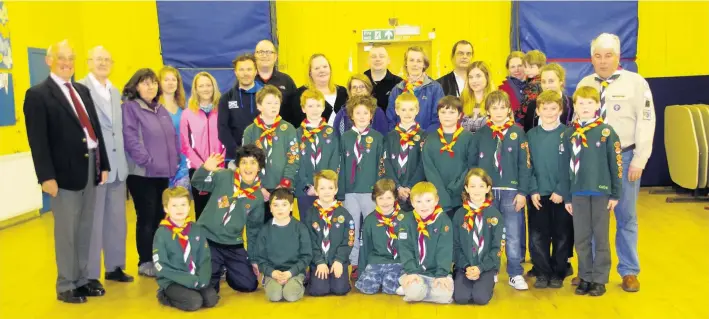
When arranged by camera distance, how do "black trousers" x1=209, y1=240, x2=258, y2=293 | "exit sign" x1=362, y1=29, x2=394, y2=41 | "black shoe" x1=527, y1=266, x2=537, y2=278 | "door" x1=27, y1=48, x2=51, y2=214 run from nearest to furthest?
"black trousers" x1=209, y1=240, x2=258, y2=293 → "black shoe" x1=527, y1=266, x2=537, y2=278 → "door" x1=27, y1=48, x2=51, y2=214 → "exit sign" x1=362, y1=29, x2=394, y2=41

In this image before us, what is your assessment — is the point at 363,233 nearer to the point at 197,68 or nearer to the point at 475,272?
the point at 475,272

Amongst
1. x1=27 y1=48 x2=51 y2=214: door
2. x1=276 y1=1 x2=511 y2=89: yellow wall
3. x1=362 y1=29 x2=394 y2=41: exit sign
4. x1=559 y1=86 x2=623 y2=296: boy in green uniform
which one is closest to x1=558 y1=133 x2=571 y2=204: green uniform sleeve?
x1=559 y1=86 x2=623 y2=296: boy in green uniform

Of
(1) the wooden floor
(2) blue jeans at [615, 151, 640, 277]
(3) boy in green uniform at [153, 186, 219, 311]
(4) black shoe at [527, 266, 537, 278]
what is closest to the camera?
(1) the wooden floor

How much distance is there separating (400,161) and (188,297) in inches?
60.4

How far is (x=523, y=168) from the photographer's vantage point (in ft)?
12.2

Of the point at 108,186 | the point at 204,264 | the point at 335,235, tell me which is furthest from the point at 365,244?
the point at 108,186

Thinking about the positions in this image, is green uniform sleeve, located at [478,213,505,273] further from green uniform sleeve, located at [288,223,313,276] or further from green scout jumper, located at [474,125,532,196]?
green uniform sleeve, located at [288,223,313,276]

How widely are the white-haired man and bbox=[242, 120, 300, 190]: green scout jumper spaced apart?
194cm

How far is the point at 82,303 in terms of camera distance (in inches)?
143

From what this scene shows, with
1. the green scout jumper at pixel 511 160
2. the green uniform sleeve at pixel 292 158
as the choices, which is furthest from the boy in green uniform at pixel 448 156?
the green uniform sleeve at pixel 292 158

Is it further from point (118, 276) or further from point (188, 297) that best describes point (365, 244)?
point (118, 276)

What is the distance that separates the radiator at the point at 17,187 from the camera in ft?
19.3

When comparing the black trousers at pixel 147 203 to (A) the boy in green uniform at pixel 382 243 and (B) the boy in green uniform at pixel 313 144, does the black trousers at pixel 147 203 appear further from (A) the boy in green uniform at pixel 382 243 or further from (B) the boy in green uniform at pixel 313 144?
(A) the boy in green uniform at pixel 382 243

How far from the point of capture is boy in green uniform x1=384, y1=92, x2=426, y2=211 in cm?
389
